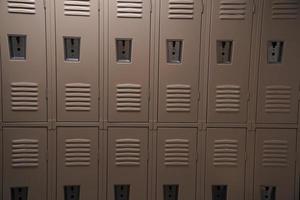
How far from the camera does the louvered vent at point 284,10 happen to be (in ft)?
8.52

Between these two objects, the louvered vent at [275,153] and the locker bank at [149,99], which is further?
the louvered vent at [275,153]

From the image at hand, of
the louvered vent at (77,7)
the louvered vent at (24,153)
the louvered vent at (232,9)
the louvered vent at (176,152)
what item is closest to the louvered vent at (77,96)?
the louvered vent at (24,153)

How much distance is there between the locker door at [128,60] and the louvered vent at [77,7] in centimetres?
19

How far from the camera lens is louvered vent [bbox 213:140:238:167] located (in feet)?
8.82

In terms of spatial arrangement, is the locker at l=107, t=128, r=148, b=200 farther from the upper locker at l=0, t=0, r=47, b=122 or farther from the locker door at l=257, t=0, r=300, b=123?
the locker door at l=257, t=0, r=300, b=123

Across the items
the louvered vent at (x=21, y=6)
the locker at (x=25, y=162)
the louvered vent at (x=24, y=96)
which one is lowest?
the locker at (x=25, y=162)

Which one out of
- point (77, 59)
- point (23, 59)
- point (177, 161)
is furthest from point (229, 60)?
point (23, 59)

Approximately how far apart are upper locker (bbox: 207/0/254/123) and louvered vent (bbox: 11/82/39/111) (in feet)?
4.90

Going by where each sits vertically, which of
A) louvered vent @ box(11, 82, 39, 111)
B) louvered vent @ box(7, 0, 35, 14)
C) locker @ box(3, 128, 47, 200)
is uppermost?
louvered vent @ box(7, 0, 35, 14)

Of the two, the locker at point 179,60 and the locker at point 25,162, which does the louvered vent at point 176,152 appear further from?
the locker at point 25,162

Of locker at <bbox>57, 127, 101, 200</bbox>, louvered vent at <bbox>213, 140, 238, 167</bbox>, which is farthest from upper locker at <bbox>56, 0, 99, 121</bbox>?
louvered vent at <bbox>213, 140, 238, 167</bbox>

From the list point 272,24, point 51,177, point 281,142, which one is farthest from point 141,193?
point 272,24

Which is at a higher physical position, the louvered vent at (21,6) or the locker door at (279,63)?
the louvered vent at (21,6)

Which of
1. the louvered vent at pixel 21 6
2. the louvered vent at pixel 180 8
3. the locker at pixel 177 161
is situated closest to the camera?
the louvered vent at pixel 21 6
